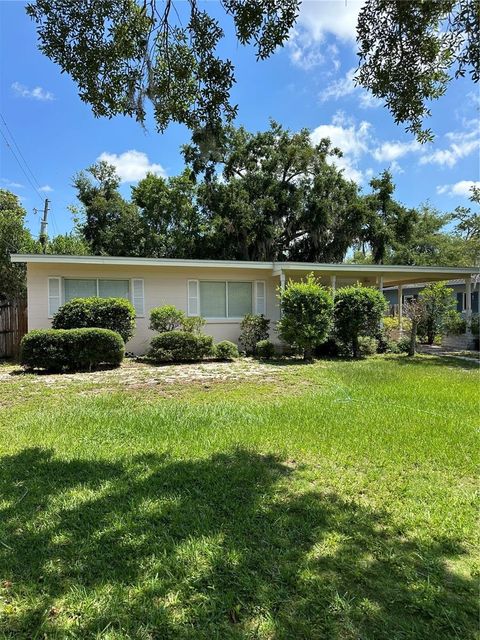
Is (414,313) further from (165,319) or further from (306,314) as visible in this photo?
(165,319)

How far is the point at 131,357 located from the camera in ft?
39.2

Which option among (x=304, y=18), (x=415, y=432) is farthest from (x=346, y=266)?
(x=304, y=18)

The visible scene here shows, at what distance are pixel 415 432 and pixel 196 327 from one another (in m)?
8.18

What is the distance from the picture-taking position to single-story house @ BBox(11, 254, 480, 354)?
1157cm

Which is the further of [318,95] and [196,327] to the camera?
[196,327]

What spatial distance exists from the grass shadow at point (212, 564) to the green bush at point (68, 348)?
627 cm

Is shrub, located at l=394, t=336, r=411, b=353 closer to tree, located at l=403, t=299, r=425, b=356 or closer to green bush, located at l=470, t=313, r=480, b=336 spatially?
tree, located at l=403, t=299, r=425, b=356

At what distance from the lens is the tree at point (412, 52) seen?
3125 mm

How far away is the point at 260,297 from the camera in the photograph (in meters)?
14.1

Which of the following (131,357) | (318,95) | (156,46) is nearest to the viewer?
(156,46)

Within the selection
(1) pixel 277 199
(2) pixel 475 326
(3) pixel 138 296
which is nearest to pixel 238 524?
(3) pixel 138 296

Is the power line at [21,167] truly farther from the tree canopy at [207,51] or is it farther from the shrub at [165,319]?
the tree canopy at [207,51]

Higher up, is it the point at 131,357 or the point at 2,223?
the point at 2,223

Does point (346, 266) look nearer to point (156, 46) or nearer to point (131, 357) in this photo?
point (131, 357)
